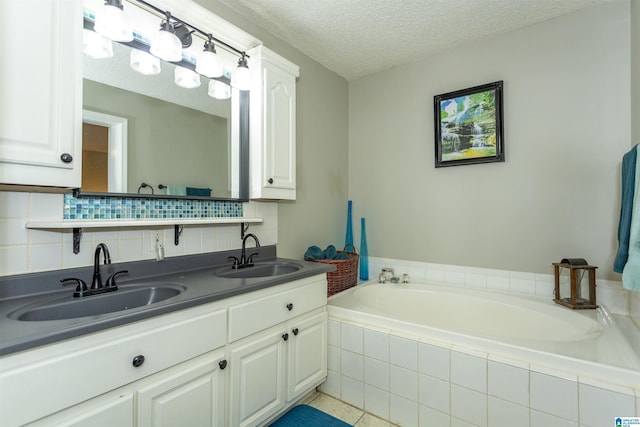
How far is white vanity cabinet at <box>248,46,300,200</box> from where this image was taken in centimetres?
193

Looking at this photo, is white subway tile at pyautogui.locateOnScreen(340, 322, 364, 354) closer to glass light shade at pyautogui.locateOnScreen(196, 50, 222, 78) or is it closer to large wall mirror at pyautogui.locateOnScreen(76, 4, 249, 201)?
large wall mirror at pyautogui.locateOnScreen(76, 4, 249, 201)

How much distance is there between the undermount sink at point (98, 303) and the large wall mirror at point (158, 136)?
1.50 feet

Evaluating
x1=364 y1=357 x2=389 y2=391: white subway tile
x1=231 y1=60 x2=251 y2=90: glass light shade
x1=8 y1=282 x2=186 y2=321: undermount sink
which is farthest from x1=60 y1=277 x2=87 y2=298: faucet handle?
x1=364 y1=357 x2=389 y2=391: white subway tile

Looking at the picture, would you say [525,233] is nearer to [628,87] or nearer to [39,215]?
[628,87]

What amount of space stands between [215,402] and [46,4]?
1613 millimetres

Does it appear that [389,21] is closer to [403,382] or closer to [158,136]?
[158,136]

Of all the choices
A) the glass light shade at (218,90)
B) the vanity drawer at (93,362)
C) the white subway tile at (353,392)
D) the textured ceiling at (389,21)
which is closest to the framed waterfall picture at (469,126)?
the textured ceiling at (389,21)

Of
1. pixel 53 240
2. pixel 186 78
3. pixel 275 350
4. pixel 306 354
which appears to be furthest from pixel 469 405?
pixel 186 78

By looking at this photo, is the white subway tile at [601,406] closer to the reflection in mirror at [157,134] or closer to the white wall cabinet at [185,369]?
the white wall cabinet at [185,369]

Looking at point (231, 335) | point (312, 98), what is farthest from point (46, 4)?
point (312, 98)

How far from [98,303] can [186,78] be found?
1241 millimetres

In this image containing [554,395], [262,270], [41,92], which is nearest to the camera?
[41,92]

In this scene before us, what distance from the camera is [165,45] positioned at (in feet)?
4.85

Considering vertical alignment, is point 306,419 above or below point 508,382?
below
